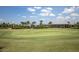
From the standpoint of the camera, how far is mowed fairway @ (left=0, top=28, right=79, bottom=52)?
1.92 meters

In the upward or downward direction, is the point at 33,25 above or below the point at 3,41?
above

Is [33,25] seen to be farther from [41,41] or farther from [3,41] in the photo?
[3,41]

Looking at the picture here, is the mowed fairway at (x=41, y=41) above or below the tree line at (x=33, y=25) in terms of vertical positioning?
below

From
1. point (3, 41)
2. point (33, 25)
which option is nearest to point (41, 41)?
point (33, 25)

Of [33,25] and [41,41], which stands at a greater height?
[33,25]

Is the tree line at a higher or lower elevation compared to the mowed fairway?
higher

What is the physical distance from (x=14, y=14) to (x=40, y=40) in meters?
0.45

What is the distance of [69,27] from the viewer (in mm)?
1947

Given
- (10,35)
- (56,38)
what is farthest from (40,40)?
(10,35)

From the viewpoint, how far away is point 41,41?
76.1 inches

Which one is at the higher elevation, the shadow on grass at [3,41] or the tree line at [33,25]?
the tree line at [33,25]

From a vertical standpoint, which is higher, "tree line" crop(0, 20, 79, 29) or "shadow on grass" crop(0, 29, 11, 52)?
"tree line" crop(0, 20, 79, 29)

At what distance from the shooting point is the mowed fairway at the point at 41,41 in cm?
192
